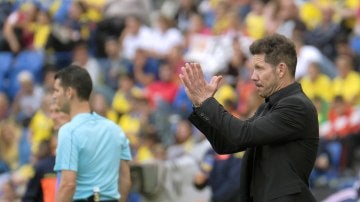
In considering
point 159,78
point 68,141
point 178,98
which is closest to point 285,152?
point 68,141

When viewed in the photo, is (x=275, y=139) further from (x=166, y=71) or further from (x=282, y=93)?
(x=166, y=71)

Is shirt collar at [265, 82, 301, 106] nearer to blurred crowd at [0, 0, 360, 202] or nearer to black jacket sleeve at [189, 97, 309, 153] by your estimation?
black jacket sleeve at [189, 97, 309, 153]

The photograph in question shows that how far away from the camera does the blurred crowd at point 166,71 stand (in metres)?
12.2

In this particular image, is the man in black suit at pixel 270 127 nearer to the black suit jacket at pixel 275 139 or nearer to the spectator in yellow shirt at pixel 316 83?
the black suit jacket at pixel 275 139

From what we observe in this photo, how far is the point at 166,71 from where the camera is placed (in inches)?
635

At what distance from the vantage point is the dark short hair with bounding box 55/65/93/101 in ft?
22.0

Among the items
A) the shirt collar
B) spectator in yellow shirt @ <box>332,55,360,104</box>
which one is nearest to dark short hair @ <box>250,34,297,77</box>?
the shirt collar

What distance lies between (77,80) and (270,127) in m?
1.94

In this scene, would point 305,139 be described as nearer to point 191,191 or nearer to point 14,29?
point 191,191

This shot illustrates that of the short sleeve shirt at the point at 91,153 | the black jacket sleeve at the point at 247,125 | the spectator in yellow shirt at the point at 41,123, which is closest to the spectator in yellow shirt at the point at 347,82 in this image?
the spectator in yellow shirt at the point at 41,123

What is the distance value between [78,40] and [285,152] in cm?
1257

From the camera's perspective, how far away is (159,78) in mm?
16859

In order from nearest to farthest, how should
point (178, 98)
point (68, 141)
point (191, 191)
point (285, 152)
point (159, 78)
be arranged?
point (285, 152)
point (68, 141)
point (191, 191)
point (178, 98)
point (159, 78)

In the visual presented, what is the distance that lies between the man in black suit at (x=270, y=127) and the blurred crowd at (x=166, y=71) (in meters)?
4.09
